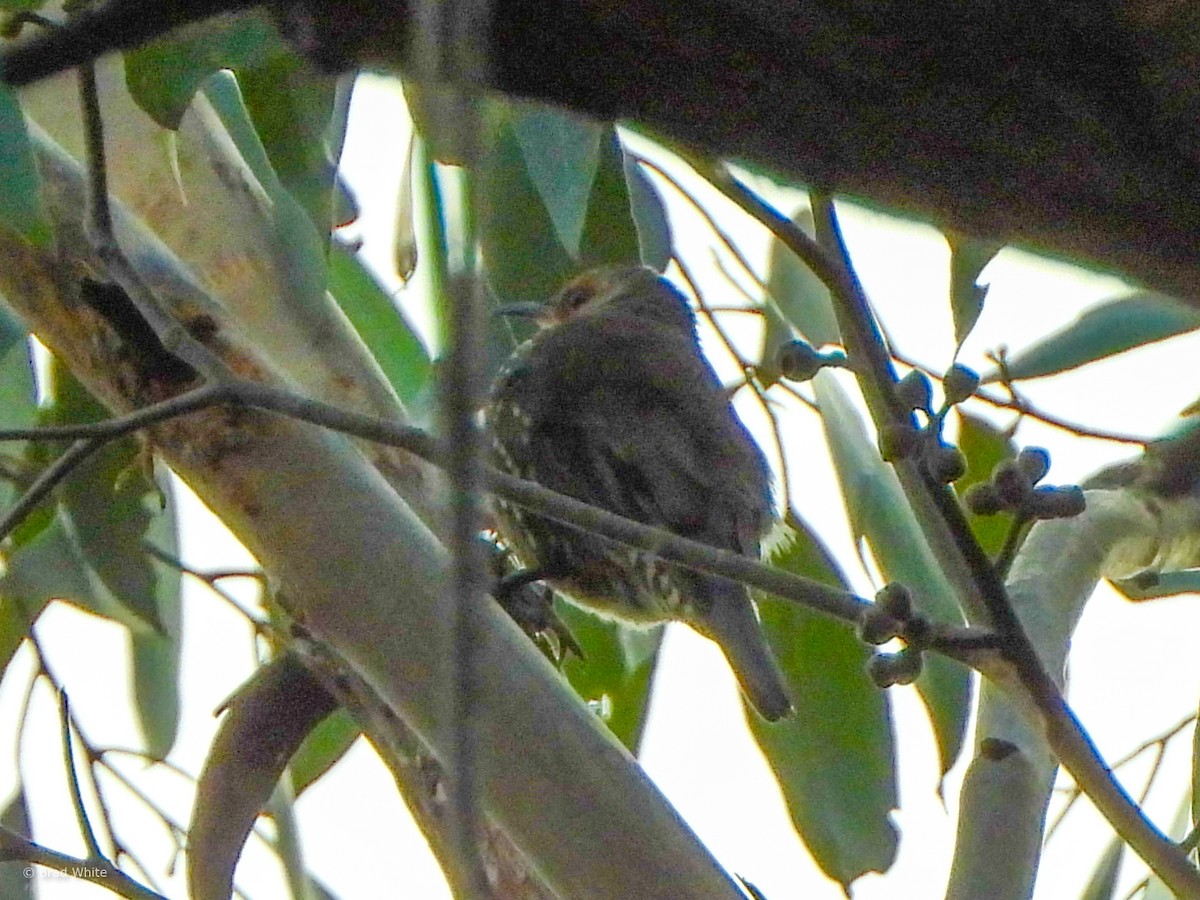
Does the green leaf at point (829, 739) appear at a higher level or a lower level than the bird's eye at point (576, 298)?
lower

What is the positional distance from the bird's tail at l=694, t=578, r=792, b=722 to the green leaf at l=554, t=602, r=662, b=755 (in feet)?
0.60

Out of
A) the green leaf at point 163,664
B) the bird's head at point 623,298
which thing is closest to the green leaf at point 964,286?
the green leaf at point 163,664

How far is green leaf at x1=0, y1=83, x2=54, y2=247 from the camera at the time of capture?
3.95 feet

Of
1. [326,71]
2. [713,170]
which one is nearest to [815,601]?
[713,170]

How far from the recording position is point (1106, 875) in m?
2.39

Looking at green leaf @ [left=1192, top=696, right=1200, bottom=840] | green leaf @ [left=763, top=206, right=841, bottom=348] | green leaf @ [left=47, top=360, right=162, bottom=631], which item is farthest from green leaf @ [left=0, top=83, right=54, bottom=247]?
green leaf @ [left=763, top=206, right=841, bottom=348]

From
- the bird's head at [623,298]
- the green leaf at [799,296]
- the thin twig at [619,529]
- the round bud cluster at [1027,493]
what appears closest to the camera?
the thin twig at [619,529]

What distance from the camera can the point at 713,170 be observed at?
47.6 inches

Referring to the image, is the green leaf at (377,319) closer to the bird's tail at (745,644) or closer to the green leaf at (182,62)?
the bird's tail at (745,644)

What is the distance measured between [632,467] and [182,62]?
3.67ft

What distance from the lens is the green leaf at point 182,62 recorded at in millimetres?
1286

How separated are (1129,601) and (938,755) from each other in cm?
33

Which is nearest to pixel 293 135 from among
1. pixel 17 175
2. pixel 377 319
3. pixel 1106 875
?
pixel 377 319

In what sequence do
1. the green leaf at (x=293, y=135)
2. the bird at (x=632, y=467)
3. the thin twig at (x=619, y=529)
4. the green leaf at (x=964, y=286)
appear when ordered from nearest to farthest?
the thin twig at (x=619, y=529)
the green leaf at (x=964, y=286)
the green leaf at (x=293, y=135)
the bird at (x=632, y=467)
